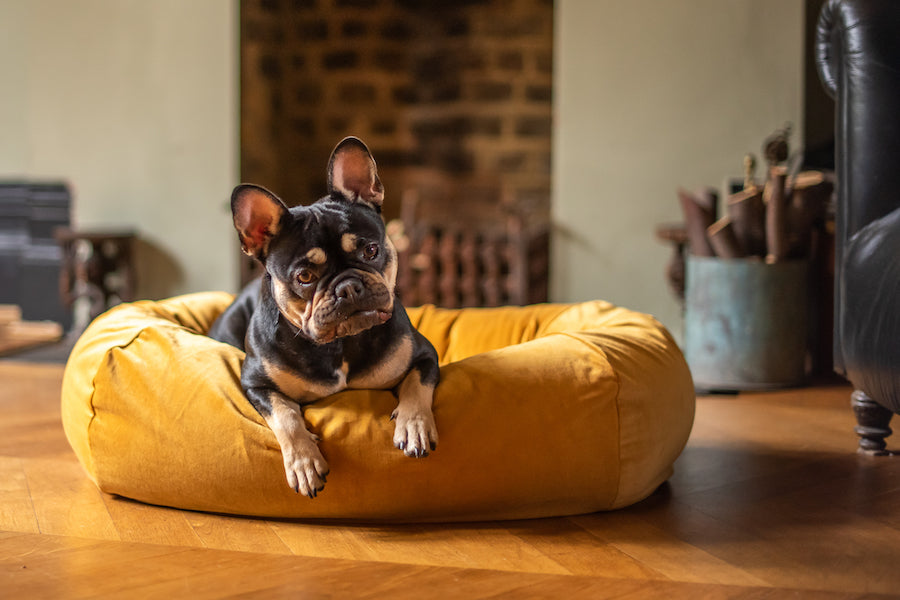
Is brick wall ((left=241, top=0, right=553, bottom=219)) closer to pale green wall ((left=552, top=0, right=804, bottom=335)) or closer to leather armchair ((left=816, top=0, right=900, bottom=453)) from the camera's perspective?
pale green wall ((left=552, top=0, right=804, bottom=335))

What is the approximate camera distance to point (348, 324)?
1.84 meters

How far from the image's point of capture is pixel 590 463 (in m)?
2.02

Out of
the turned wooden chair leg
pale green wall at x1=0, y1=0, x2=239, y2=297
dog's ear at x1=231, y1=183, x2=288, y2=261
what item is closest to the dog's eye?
dog's ear at x1=231, y1=183, x2=288, y2=261

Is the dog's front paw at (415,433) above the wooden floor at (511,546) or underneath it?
above

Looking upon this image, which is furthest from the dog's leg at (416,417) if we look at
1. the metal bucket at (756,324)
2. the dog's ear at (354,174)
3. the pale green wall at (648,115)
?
the pale green wall at (648,115)

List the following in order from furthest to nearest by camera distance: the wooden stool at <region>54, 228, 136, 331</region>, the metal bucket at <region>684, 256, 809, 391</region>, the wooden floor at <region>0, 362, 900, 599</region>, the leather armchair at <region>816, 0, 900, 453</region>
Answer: the wooden stool at <region>54, 228, 136, 331</region>, the metal bucket at <region>684, 256, 809, 391</region>, the leather armchair at <region>816, 0, 900, 453</region>, the wooden floor at <region>0, 362, 900, 599</region>

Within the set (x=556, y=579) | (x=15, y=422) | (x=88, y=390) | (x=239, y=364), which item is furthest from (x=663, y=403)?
(x=15, y=422)

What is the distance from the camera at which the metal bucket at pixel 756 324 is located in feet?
11.5

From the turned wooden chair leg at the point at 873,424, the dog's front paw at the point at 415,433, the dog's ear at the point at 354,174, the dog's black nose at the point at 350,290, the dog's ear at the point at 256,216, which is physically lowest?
the turned wooden chair leg at the point at 873,424

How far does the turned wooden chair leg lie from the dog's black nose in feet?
5.08

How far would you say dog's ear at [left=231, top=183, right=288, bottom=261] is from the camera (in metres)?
1.87

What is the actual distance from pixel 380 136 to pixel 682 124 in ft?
6.14

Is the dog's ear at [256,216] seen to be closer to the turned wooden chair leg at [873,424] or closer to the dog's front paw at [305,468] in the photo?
the dog's front paw at [305,468]

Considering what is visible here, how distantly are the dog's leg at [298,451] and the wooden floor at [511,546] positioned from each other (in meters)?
0.14
